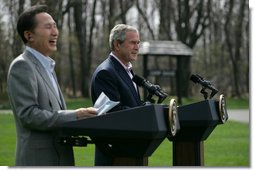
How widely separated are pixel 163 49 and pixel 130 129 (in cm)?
644

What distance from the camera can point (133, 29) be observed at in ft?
5.95

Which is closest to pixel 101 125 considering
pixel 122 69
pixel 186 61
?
pixel 122 69

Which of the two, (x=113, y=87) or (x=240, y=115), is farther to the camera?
(x=240, y=115)

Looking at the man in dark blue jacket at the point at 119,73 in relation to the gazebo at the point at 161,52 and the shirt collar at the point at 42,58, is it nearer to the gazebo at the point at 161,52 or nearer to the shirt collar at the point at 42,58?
the shirt collar at the point at 42,58

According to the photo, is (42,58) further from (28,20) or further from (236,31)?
(236,31)

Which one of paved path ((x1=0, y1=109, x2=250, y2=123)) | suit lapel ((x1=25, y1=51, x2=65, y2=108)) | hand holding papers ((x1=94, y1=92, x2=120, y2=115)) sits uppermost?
suit lapel ((x1=25, y1=51, x2=65, y2=108))

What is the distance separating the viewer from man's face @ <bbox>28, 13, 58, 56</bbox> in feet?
4.82

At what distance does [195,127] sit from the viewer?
1925 millimetres

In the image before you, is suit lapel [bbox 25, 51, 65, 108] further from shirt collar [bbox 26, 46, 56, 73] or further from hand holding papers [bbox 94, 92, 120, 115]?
hand holding papers [bbox 94, 92, 120, 115]

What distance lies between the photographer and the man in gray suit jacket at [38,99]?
1394mm

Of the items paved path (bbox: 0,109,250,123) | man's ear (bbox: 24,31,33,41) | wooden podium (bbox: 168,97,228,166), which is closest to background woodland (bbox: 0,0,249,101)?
paved path (bbox: 0,109,250,123)

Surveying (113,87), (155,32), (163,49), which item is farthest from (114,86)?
(155,32)

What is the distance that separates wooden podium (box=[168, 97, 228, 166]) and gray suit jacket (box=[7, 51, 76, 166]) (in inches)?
22.3

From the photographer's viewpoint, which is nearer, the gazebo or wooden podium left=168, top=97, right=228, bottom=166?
wooden podium left=168, top=97, right=228, bottom=166
